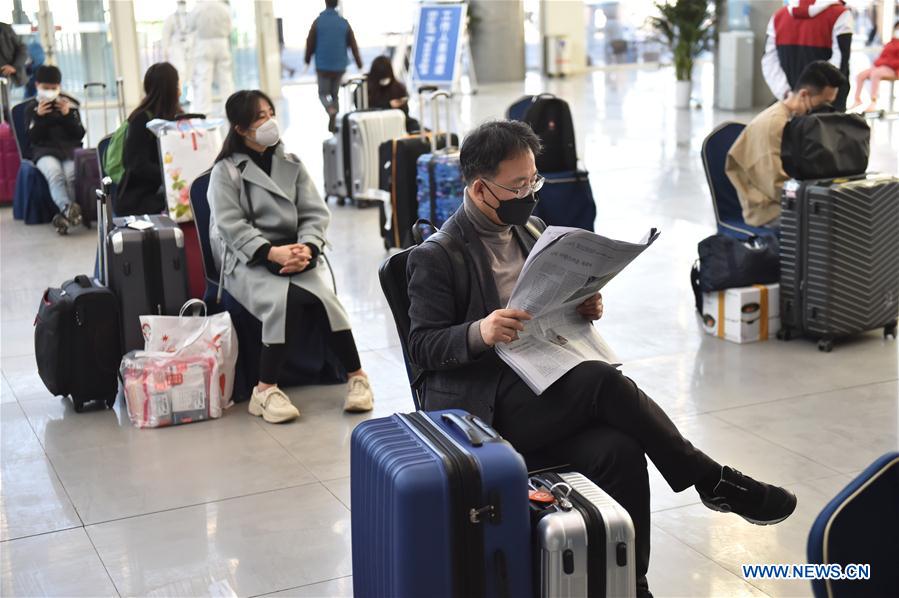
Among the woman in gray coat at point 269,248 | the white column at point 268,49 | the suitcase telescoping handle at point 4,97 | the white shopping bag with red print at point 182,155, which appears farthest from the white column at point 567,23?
the woman in gray coat at point 269,248

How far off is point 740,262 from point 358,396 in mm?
1938

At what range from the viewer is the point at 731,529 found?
130 inches

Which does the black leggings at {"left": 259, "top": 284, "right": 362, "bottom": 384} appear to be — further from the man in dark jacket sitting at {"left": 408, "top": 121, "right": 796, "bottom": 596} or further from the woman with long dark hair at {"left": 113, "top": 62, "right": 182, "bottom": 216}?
the man in dark jacket sitting at {"left": 408, "top": 121, "right": 796, "bottom": 596}

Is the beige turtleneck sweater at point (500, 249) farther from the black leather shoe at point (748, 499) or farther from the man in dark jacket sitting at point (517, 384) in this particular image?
the black leather shoe at point (748, 499)

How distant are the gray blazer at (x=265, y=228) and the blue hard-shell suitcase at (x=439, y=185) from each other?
1996mm

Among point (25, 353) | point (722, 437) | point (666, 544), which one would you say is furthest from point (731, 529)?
point (25, 353)

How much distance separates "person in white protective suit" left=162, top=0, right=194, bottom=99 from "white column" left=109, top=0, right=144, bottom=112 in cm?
266

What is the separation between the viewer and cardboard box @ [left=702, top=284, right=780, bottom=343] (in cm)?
517


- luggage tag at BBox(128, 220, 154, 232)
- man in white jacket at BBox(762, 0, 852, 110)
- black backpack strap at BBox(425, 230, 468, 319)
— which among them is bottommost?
luggage tag at BBox(128, 220, 154, 232)

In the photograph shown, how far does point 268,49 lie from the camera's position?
19.0m

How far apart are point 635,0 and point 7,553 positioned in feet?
77.4

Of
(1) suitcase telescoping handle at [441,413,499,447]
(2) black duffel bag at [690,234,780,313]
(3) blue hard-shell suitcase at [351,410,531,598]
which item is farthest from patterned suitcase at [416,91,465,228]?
(3) blue hard-shell suitcase at [351,410,531,598]

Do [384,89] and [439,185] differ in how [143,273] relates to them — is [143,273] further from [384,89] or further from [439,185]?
[384,89]

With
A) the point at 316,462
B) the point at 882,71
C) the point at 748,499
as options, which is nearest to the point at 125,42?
the point at 882,71
